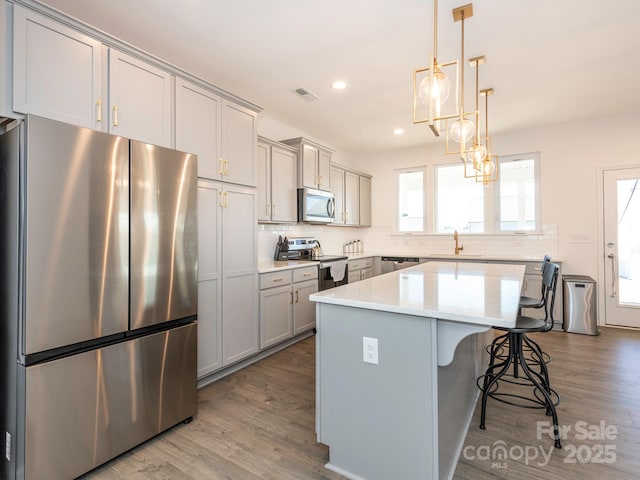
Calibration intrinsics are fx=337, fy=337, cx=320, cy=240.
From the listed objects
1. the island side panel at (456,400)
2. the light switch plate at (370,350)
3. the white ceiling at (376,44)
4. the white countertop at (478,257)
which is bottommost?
→ the island side panel at (456,400)

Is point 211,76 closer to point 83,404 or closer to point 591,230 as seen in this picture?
point 83,404

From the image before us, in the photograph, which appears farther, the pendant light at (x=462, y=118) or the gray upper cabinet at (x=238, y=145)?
the gray upper cabinet at (x=238, y=145)

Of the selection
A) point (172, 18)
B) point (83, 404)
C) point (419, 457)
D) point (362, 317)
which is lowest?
point (419, 457)

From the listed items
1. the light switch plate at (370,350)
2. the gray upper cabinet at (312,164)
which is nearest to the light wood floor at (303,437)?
the light switch plate at (370,350)

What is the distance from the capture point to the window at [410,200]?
580cm

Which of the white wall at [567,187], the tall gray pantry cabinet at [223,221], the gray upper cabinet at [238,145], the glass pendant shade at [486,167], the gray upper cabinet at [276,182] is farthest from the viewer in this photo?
the white wall at [567,187]

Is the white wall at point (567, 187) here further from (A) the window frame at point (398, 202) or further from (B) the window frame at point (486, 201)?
(A) the window frame at point (398, 202)

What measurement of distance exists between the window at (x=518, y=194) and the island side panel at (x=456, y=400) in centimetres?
316

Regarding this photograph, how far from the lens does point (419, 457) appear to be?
4.94 feet

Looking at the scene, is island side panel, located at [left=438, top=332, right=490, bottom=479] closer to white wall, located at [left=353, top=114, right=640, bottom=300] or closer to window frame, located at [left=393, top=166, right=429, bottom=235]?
white wall, located at [left=353, top=114, right=640, bottom=300]

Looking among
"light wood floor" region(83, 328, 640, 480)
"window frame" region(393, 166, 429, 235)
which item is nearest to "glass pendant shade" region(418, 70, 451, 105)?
"light wood floor" region(83, 328, 640, 480)

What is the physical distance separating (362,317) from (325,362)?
0.35m

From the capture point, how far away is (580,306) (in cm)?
418

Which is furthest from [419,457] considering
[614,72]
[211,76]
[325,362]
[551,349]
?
[614,72]
